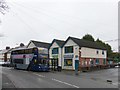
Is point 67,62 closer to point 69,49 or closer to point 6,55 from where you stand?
point 69,49

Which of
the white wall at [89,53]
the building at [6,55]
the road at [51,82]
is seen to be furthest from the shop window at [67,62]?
the building at [6,55]

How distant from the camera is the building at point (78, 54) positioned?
1839 inches

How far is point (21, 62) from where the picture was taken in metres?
40.8

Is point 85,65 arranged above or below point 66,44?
below

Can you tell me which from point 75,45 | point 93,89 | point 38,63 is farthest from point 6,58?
point 93,89

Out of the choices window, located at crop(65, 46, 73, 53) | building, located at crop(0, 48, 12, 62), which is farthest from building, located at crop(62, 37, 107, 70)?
building, located at crop(0, 48, 12, 62)

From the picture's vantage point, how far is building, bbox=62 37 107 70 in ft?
153

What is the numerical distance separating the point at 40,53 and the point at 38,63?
172 cm

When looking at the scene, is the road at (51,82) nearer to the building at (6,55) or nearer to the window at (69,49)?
the window at (69,49)

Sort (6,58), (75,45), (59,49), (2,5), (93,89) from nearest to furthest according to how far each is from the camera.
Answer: (2,5) → (93,89) → (75,45) → (59,49) → (6,58)

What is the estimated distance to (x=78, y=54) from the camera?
46344 millimetres

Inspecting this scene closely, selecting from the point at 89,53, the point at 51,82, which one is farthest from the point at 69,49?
the point at 51,82

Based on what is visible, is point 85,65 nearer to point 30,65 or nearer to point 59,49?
point 59,49

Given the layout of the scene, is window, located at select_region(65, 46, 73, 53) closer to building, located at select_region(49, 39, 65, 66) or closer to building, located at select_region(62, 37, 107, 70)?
building, located at select_region(62, 37, 107, 70)
